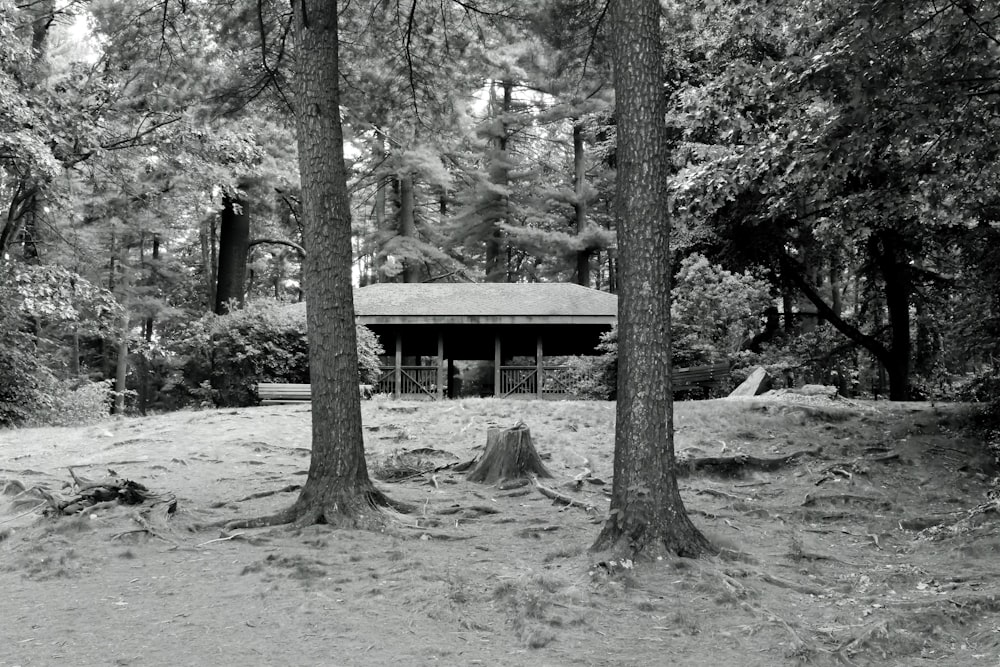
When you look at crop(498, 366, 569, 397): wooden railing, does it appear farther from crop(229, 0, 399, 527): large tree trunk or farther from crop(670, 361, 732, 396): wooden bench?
crop(229, 0, 399, 527): large tree trunk

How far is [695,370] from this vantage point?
1584cm

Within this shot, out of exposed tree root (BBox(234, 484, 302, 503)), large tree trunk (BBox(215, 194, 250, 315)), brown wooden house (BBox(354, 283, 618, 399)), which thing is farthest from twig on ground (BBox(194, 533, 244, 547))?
large tree trunk (BBox(215, 194, 250, 315))

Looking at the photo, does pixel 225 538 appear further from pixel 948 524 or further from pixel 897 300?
pixel 897 300

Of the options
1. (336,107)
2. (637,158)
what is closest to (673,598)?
(637,158)

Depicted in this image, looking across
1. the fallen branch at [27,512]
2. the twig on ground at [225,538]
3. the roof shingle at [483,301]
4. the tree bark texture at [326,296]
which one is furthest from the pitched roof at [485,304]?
the twig on ground at [225,538]

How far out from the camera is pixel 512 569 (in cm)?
557

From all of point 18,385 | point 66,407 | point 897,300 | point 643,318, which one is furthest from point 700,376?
point 66,407

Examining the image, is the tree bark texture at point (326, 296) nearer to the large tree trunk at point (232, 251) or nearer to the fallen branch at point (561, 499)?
the fallen branch at point (561, 499)

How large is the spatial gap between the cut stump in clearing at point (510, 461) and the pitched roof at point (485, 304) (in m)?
10.9

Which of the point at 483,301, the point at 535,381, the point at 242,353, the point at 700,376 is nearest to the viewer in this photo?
the point at 242,353

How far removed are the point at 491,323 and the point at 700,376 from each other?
6.60m

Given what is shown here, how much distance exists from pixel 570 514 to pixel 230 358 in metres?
10.5

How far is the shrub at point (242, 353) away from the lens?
15.8 metres

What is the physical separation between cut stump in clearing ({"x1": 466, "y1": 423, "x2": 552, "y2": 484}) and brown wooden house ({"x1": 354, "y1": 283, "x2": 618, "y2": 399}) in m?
10.7
